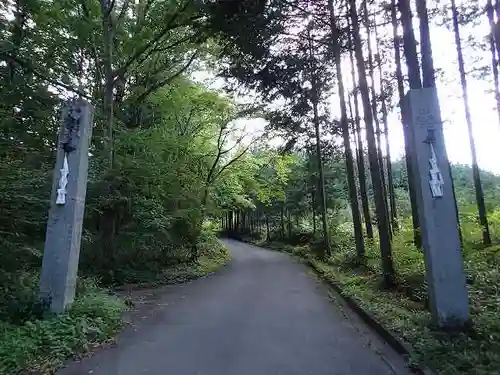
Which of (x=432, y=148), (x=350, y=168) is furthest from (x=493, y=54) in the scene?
(x=432, y=148)

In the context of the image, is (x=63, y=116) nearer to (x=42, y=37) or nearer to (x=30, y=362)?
(x=30, y=362)

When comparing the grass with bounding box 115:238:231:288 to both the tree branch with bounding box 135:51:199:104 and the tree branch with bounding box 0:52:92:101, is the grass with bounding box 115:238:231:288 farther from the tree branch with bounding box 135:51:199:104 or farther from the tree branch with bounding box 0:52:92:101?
the tree branch with bounding box 135:51:199:104

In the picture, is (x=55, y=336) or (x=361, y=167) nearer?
(x=55, y=336)

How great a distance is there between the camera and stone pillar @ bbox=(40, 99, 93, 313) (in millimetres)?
6285

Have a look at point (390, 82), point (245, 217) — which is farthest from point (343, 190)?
point (245, 217)

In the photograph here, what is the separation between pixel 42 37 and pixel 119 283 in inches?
277

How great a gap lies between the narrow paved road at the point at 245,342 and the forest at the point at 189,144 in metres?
0.45

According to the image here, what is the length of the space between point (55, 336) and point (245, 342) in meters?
2.48

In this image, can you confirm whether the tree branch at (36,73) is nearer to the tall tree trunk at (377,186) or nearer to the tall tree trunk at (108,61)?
the tall tree trunk at (108,61)

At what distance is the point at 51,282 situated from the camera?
6266 mm

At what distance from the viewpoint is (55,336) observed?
5.29 m

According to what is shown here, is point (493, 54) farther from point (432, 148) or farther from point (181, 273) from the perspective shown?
point (181, 273)

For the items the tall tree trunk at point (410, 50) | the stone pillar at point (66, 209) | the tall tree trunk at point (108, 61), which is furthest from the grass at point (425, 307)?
the tall tree trunk at point (108, 61)

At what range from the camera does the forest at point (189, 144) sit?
19.9 feet
